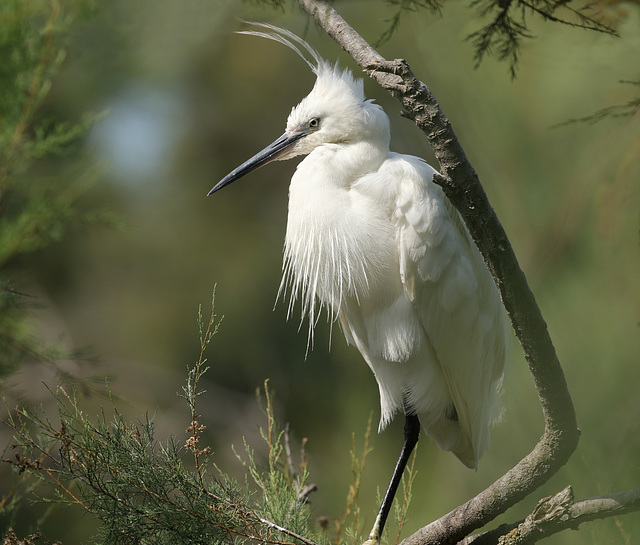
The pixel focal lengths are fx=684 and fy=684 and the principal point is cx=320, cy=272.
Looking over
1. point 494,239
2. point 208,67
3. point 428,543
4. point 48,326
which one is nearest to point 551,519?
point 428,543

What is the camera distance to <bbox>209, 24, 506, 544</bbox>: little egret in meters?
1.92

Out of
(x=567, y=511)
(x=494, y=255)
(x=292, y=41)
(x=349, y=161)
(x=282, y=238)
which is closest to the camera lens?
(x=494, y=255)

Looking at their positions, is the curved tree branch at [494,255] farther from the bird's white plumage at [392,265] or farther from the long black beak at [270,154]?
the long black beak at [270,154]

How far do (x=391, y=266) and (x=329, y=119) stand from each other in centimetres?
48

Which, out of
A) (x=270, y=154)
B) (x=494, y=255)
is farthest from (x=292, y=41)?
(x=494, y=255)

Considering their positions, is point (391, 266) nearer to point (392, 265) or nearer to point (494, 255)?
point (392, 265)

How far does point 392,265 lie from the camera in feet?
6.53

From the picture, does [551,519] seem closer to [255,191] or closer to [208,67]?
[255,191]

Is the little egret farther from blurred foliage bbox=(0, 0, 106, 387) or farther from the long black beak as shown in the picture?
blurred foliage bbox=(0, 0, 106, 387)

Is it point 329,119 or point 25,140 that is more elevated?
point 25,140

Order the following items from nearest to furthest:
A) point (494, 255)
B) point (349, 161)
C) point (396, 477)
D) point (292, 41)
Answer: point (494, 255) → point (349, 161) → point (396, 477) → point (292, 41)

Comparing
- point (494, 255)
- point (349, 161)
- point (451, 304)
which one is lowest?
point (451, 304)

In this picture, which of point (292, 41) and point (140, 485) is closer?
point (140, 485)

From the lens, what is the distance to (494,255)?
4.27ft
